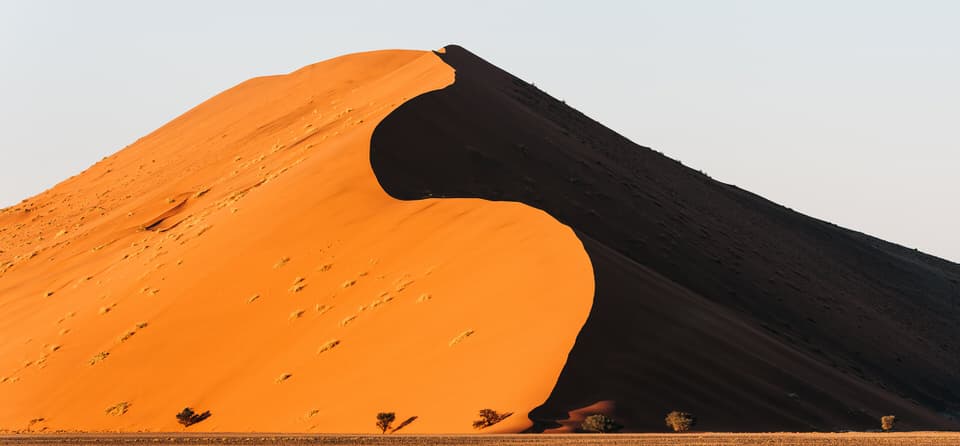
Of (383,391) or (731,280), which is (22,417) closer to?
(383,391)

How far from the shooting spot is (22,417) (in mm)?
39312

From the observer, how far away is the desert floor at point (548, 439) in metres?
25.4

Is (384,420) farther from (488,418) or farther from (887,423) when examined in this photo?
(887,423)

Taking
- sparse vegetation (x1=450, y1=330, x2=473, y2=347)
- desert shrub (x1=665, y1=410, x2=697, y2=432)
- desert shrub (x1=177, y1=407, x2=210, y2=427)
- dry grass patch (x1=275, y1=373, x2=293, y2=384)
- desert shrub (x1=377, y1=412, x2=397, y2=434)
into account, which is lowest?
desert shrub (x1=177, y1=407, x2=210, y2=427)

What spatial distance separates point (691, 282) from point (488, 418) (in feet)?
80.5

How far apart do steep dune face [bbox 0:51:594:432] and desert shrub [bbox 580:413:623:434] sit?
1.27 metres

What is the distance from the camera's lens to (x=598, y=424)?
27094 millimetres

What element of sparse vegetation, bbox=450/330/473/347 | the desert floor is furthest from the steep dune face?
the desert floor

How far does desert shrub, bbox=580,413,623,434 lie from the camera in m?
27.0

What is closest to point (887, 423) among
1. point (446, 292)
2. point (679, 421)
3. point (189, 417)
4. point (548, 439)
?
point (679, 421)

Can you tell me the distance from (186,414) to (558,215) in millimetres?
18922

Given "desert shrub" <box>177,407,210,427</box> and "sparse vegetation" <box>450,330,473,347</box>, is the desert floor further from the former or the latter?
"sparse vegetation" <box>450,330,473,347</box>

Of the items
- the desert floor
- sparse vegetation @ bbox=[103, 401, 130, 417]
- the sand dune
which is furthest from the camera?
sparse vegetation @ bbox=[103, 401, 130, 417]

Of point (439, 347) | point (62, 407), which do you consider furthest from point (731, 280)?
point (62, 407)
